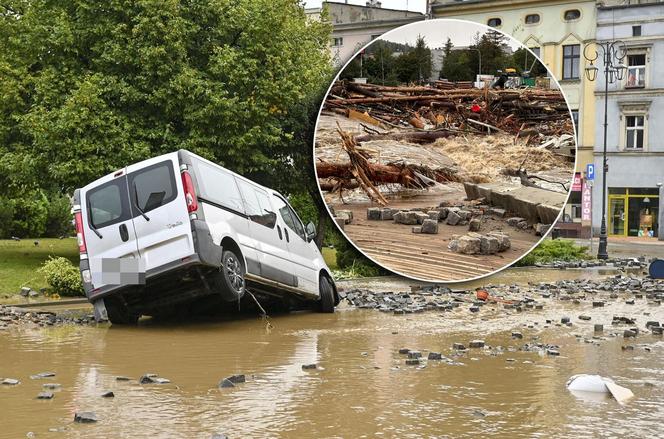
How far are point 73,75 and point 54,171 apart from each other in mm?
2828

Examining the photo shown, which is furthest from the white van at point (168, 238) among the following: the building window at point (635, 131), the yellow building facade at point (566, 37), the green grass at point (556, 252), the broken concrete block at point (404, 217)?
the building window at point (635, 131)

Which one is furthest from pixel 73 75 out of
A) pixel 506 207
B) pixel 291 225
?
pixel 506 207

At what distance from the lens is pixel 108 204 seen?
1344 centimetres

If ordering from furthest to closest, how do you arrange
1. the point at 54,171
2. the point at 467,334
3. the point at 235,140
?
the point at 235,140 < the point at 54,171 < the point at 467,334

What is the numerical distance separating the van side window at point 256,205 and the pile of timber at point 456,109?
1644mm

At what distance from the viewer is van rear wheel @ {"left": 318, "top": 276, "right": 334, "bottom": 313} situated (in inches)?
656

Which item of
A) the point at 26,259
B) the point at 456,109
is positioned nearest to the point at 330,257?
the point at 26,259

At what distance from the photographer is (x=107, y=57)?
80.5 feet

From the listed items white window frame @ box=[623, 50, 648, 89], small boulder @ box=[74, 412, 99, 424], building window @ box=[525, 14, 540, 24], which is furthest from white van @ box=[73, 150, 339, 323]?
building window @ box=[525, 14, 540, 24]

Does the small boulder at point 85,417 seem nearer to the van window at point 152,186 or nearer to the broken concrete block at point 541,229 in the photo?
the van window at point 152,186

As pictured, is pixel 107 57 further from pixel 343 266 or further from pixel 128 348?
pixel 128 348

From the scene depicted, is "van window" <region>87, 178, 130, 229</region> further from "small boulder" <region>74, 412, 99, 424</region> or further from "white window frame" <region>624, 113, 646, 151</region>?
"white window frame" <region>624, 113, 646, 151</region>

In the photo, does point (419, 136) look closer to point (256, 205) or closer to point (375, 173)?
point (375, 173)

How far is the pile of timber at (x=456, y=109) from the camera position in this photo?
47.1ft
